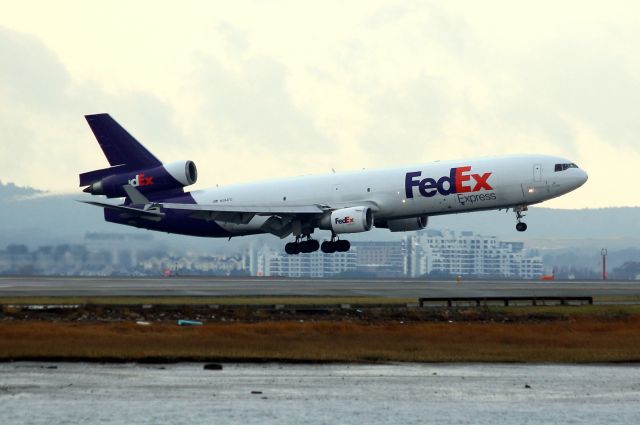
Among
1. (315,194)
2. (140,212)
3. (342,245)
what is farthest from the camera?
(140,212)

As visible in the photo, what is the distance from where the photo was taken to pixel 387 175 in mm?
72125

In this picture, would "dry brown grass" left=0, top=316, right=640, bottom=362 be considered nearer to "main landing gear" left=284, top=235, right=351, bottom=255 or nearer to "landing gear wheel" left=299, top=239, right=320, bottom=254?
"main landing gear" left=284, top=235, right=351, bottom=255

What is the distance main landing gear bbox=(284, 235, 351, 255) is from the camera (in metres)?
74.2

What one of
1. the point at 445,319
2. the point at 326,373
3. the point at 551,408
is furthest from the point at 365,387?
the point at 445,319

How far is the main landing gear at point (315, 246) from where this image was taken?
74250 mm

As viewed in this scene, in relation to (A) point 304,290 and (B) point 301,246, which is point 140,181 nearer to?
(B) point 301,246

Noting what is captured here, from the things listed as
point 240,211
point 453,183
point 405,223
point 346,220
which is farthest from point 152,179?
point 453,183

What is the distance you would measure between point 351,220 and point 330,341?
114 feet

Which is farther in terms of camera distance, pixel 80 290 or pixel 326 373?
pixel 80 290

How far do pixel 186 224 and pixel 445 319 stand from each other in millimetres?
38251

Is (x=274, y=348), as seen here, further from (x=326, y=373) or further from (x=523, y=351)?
(x=523, y=351)

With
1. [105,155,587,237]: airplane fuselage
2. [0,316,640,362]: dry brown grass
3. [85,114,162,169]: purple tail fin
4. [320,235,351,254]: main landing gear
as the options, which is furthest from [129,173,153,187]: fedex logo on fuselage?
[0,316,640,362]: dry brown grass

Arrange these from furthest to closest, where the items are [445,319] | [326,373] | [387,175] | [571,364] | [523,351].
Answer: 1. [387,175]
2. [445,319]
3. [523,351]
4. [571,364]
5. [326,373]

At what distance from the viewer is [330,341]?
36312 millimetres
